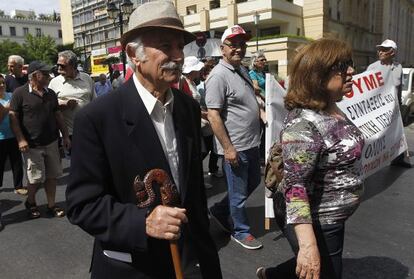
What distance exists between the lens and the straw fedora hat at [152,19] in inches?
63.5

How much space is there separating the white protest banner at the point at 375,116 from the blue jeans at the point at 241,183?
1.75m

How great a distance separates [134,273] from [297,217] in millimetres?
822

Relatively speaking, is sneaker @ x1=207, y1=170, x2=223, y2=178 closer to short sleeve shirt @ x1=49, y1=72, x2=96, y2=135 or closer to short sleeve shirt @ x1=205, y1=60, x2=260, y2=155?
short sleeve shirt @ x1=49, y1=72, x2=96, y2=135

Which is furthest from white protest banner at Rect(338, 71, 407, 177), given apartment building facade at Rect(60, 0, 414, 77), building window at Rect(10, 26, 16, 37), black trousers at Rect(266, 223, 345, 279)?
building window at Rect(10, 26, 16, 37)

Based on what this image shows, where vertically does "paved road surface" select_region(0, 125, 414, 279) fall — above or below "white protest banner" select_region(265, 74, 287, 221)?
below

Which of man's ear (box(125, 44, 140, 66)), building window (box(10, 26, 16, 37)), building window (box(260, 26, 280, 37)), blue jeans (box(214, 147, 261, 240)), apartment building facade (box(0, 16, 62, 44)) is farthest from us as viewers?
building window (box(10, 26, 16, 37))

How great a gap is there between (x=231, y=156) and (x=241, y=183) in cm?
31

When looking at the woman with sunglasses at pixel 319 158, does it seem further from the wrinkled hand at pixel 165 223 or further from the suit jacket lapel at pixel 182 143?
the wrinkled hand at pixel 165 223

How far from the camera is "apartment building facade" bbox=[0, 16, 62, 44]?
92562 mm

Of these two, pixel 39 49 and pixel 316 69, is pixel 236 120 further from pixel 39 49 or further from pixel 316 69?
pixel 39 49

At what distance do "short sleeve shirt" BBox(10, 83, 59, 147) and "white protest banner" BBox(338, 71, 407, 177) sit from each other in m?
3.55

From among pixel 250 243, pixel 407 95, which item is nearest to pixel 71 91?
pixel 250 243

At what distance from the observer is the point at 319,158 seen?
6.59 feet

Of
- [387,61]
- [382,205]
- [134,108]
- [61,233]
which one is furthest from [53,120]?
[387,61]
